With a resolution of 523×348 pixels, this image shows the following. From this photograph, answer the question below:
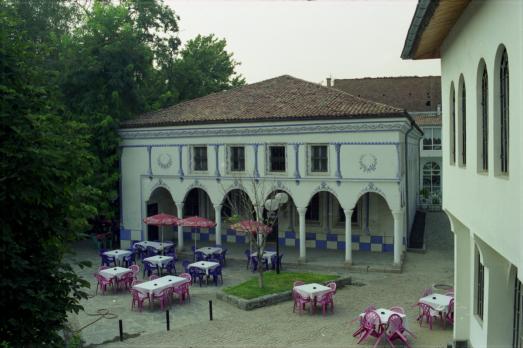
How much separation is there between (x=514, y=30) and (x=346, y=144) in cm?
1494

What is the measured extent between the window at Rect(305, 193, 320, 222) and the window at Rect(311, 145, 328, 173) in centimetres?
303

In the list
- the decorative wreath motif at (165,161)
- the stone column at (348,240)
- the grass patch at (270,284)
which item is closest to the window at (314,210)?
the stone column at (348,240)

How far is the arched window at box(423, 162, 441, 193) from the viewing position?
1527 inches

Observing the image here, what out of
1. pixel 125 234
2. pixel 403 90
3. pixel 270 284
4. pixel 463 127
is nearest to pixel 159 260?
pixel 270 284

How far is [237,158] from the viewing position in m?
22.7

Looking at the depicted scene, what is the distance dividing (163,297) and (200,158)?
29.7ft

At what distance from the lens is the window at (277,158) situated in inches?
856

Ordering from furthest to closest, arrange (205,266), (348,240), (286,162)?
1. (286,162)
2. (348,240)
3. (205,266)

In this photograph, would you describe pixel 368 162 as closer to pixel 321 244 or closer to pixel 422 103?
pixel 321 244

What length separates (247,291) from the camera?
16391 mm

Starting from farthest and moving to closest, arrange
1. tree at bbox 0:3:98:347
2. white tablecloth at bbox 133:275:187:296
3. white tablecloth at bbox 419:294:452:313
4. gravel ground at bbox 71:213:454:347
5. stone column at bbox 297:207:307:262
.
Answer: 1. stone column at bbox 297:207:307:262
2. white tablecloth at bbox 133:275:187:296
3. white tablecloth at bbox 419:294:452:313
4. gravel ground at bbox 71:213:454:347
5. tree at bbox 0:3:98:347

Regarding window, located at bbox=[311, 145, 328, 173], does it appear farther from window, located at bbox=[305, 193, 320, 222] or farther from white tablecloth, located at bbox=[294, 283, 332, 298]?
white tablecloth, located at bbox=[294, 283, 332, 298]

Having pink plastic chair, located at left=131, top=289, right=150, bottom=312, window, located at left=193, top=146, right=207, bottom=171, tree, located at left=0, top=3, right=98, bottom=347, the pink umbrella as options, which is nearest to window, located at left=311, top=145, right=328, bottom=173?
the pink umbrella

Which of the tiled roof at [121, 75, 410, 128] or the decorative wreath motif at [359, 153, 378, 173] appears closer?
the decorative wreath motif at [359, 153, 378, 173]
